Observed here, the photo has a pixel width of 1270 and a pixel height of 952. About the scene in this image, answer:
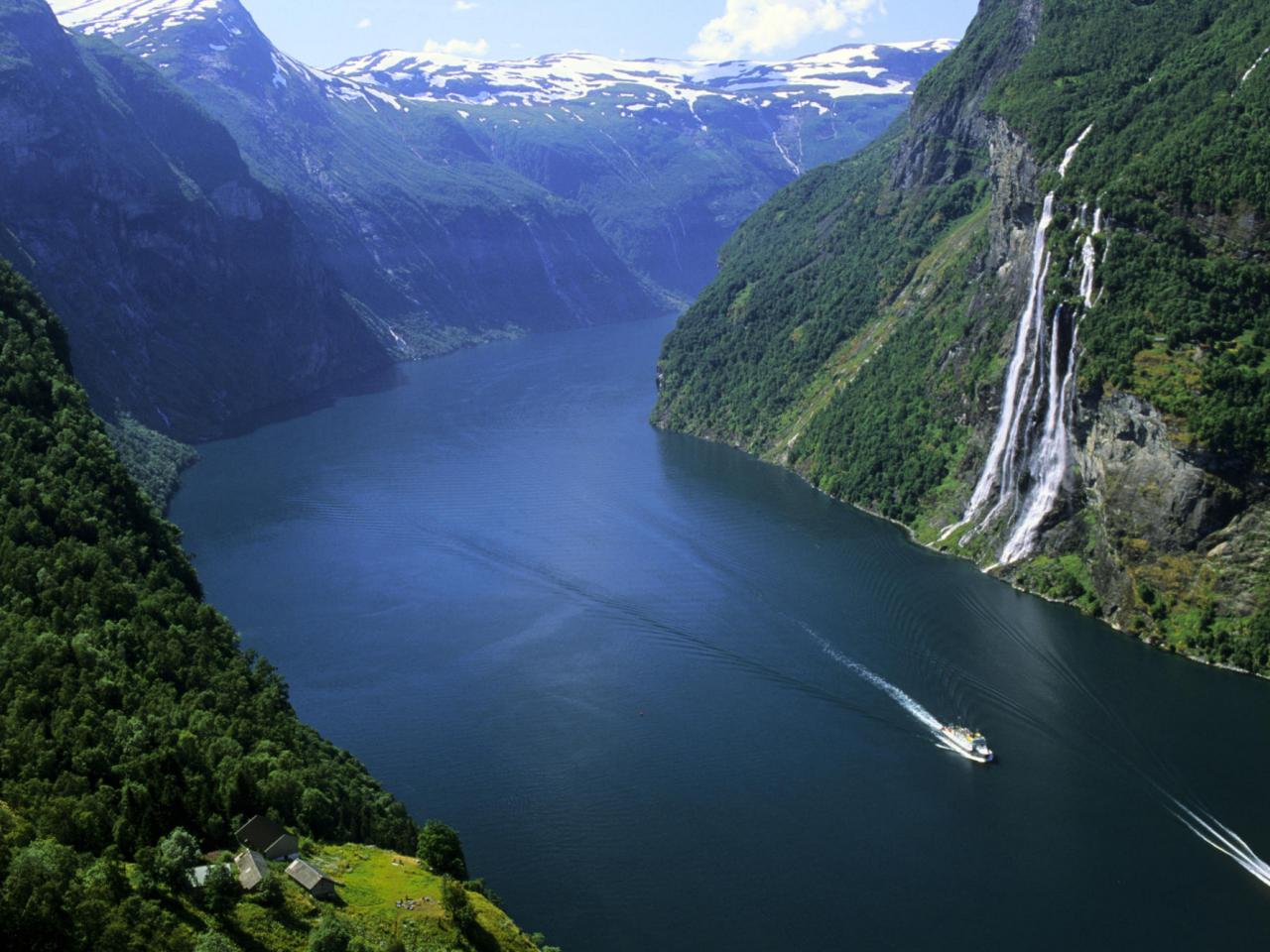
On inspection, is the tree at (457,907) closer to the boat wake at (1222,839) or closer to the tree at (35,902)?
the tree at (35,902)

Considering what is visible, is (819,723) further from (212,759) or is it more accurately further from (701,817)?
(212,759)

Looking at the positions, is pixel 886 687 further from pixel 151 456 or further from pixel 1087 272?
pixel 151 456

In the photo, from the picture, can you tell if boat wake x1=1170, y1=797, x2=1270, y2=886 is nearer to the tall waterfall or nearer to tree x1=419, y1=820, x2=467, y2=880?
tree x1=419, y1=820, x2=467, y2=880

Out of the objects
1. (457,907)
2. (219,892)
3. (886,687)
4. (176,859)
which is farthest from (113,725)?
(886,687)

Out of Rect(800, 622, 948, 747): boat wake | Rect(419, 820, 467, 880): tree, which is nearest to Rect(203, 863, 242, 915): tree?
Rect(419, 820, 467, 880): tree

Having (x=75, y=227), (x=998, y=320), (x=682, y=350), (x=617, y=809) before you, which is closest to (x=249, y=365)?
(x=75, y=227)

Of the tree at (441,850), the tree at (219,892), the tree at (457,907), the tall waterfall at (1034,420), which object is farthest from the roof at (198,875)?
the tall waterfall at (1034,420)
